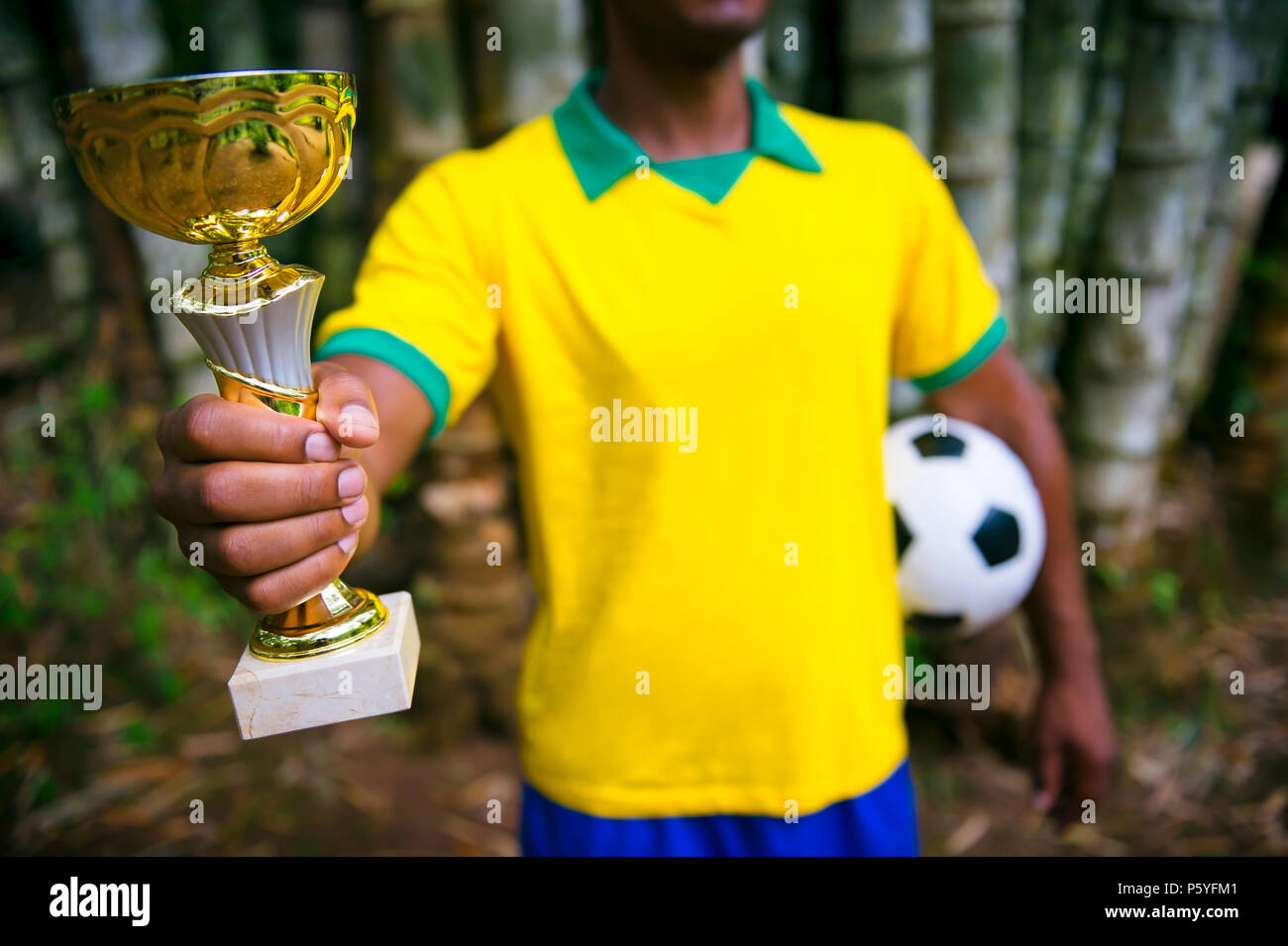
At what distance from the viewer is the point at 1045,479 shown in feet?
4.59

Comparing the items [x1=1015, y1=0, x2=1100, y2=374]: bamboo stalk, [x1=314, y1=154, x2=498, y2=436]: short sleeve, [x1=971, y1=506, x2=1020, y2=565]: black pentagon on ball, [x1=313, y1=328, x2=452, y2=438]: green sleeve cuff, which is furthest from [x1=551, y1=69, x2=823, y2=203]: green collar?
[x1=1015, y1=0, x2=1100, y2=374]: bamboo stalk

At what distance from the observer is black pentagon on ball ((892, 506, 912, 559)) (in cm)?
139

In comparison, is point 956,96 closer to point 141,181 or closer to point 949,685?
point 949,685

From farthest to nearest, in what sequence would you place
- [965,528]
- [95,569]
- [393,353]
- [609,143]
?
[95,569] → [965,528] → [609,143] → [393,353]

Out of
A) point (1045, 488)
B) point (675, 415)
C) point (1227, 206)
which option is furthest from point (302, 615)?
point (1227, 206)

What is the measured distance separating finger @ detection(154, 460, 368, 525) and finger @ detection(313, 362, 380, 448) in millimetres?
35

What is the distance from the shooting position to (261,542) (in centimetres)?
73

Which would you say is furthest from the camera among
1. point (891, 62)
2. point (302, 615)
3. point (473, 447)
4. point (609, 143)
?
point (473, 447)

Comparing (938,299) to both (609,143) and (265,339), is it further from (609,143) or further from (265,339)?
(265,339)

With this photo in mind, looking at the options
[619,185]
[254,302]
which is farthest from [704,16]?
[254,302]

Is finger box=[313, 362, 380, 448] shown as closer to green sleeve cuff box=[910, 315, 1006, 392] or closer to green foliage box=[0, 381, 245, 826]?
green sleeve cuff box=[910, 315, 1006, 392]

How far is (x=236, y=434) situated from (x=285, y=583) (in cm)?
14

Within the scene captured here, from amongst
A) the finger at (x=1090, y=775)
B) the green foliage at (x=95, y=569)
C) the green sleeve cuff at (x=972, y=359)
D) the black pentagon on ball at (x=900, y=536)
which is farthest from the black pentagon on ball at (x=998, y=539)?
the green foliage at (x=95, y=569)

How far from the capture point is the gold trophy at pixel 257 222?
0.69 metres
